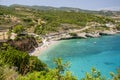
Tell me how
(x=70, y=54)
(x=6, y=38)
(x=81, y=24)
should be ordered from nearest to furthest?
(x=6, y=38) < (x=70, y=54) < (x=81, y=24)

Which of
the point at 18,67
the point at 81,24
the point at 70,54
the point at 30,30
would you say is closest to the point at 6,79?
the point at 18,67

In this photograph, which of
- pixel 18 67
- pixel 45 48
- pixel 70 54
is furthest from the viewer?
pixel 45 48

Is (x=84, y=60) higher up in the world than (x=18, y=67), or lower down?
lower down

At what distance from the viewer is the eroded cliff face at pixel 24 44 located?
9397 centimetres

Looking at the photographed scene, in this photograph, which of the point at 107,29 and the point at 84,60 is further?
the point at 107,29

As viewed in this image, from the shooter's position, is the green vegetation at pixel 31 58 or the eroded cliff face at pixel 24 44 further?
the eroded cliff face at pixel 24 44

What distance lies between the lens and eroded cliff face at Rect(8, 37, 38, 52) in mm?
93975

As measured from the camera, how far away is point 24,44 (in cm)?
10088

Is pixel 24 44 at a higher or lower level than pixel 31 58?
lower

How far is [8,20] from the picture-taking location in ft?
488

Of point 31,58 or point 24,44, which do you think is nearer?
point 31,58

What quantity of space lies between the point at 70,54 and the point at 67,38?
5177 cm

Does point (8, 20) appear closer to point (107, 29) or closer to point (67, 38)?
point (67, 38)

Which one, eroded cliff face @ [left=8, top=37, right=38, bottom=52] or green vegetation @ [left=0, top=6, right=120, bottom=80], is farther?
eroded cliff face @ [left=8, top=37, right=38, bottom=52]
